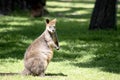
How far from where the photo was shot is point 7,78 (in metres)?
10.2

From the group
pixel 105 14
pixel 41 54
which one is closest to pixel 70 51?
pixel 41 54

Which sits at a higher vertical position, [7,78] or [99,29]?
[7,78]

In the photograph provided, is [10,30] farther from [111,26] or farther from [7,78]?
[7,78]

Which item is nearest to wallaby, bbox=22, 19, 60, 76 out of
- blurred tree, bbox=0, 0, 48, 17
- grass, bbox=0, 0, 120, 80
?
grass, bbox=0, 0, 120, 80

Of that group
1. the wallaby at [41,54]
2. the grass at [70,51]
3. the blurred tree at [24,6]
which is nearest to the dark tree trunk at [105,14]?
the grass at [70,51]

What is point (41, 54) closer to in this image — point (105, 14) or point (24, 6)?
point (105, 14)

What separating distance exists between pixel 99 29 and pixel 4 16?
732 centimetres

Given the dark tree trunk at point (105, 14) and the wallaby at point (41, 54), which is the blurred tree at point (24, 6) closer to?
the dark tree trunk at point (105, 14)

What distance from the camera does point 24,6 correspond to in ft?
96.5

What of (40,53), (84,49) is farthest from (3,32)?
(40,53)

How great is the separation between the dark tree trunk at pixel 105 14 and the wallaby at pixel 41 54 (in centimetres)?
1036

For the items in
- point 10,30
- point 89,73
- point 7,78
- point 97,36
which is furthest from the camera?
point 10,30

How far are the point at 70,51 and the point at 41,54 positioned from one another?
4.75m

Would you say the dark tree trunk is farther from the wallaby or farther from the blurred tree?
the wallaby
